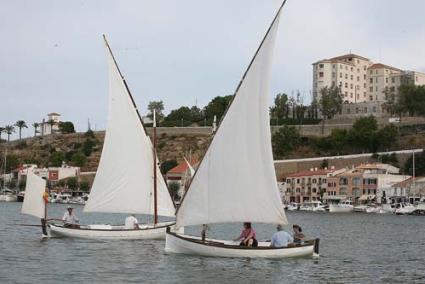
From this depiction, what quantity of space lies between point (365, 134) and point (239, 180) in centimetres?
13230

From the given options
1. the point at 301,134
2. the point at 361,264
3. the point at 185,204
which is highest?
the point at 301,134

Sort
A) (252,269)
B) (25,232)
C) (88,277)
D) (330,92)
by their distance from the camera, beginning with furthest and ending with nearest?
(330,92)
(25,232)
(252,269)
(88,277)

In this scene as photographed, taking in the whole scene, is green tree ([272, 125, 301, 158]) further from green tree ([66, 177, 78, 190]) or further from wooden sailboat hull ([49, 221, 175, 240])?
wooden sailboat hull ([49, 221, 175, 240])

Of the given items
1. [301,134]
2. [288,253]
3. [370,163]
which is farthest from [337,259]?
[301,134]

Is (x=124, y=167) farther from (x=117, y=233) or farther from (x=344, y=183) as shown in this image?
(x=344, y=183)

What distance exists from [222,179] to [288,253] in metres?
5.00

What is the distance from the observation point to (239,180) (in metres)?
37.7

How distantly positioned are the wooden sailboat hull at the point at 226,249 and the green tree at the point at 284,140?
137 meters

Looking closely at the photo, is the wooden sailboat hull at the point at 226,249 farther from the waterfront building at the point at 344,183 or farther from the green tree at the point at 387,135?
the green tree at the point at 387,135

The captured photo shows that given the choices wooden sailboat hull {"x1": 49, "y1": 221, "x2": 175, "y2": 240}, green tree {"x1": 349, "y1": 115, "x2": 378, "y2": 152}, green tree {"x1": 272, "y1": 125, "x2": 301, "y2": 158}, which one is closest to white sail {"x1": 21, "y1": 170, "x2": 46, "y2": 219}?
wooden sailboat hull {"x1": 49, "y1": 221, "x2": 175, "y2": 240}

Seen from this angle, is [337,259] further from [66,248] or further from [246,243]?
[66,248]

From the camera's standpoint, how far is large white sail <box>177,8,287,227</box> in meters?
37.2

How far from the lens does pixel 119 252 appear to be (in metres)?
42.8

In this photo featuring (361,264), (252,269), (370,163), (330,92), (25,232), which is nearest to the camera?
(252,269)
